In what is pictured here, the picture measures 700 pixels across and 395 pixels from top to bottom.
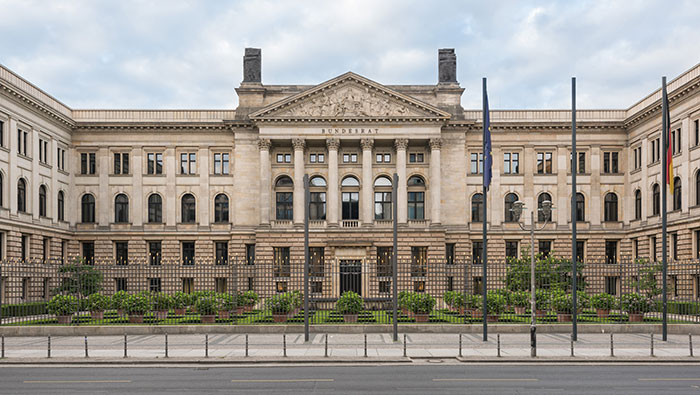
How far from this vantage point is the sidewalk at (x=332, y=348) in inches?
982

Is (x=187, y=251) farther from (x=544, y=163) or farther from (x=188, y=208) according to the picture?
(x=544, y=163)

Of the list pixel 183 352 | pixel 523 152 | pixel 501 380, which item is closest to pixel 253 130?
pixel 523 152

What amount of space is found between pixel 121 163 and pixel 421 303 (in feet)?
148

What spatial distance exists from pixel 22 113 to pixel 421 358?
46.7 meters

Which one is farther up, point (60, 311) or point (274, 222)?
point (274, 222)

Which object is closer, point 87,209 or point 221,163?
point 87,209

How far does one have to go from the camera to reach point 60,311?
3509cm

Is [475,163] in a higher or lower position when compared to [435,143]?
lower

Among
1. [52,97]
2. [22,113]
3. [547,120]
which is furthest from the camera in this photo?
[547,120]

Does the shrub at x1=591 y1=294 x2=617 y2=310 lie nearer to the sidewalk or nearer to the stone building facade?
the sidewalk

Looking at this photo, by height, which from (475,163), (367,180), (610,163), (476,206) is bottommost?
(476,206)

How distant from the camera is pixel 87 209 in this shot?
70.6 m

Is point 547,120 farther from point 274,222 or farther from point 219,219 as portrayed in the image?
point 219,219

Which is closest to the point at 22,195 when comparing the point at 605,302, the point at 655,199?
the point at 605,302
